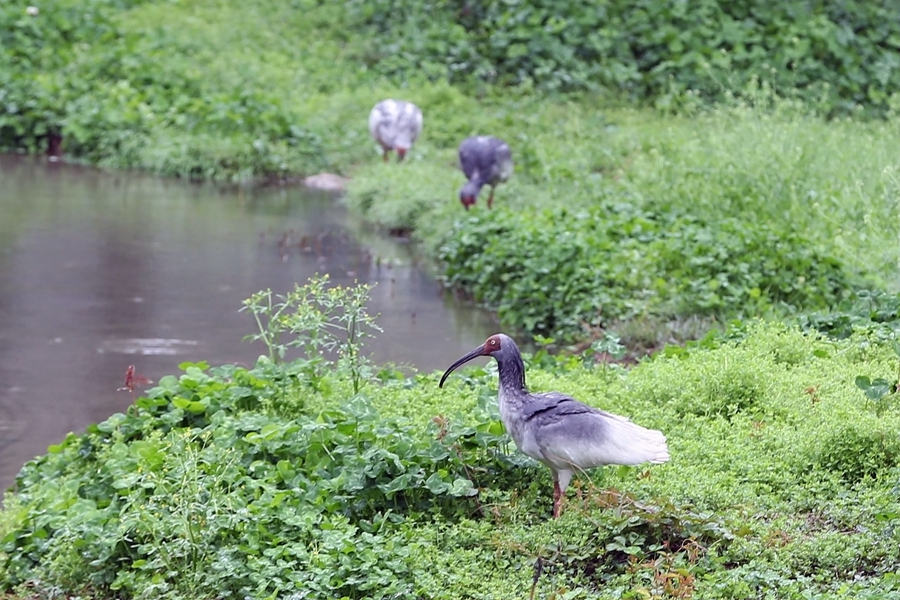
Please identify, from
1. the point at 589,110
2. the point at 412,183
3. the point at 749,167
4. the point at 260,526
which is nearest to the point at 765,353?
the point at 260,526

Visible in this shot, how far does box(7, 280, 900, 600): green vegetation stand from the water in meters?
1.24

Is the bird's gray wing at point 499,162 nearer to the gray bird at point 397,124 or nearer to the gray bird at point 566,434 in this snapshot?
the gray bird at point 397,124

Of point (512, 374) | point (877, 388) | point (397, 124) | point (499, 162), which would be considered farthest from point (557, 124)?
point (512, 374)

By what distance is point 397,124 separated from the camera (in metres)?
14.5

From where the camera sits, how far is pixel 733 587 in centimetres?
441

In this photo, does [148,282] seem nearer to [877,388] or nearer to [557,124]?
[877,388]

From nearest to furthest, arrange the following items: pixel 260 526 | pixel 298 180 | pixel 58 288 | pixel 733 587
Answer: pixel 733 587
pixel 260 526
pixel 58 288
pixel 298 180

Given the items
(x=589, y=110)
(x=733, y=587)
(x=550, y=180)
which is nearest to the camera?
(x=733, y=587)

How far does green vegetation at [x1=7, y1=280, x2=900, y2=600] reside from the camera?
183 inches

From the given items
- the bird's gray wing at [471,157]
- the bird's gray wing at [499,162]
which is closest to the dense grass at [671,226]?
the bird's gray wing at [499,162]

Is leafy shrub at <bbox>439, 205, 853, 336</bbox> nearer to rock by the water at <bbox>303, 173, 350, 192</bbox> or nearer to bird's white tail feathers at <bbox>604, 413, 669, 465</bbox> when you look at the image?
bird's white tail feathers at <bbox>604, 413, 669, 465</bbox>

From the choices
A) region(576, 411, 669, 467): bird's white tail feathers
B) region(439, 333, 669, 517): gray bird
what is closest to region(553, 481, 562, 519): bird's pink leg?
region(439, 333, 669, 517): gray bird

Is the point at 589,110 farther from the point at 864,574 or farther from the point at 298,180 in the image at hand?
the point at 864,574

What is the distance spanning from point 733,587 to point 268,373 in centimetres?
295
